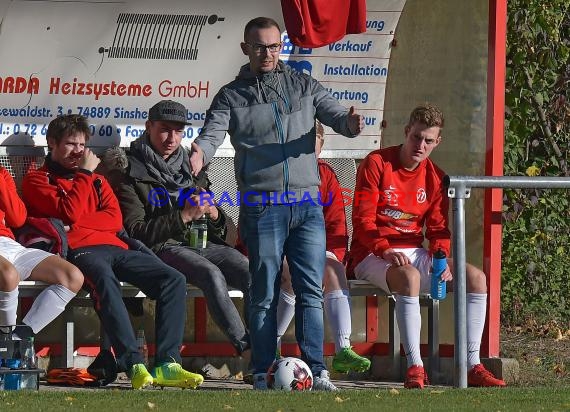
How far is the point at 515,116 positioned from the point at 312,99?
3.74 meters

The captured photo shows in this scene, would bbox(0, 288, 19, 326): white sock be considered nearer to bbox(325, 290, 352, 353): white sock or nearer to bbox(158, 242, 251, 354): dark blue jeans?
bbox(158, 242, 251, 354): dark blue jeans

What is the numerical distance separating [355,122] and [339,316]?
1335 mm

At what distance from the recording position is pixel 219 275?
8484mm

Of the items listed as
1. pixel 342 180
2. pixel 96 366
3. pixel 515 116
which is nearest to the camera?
pixel 96 366

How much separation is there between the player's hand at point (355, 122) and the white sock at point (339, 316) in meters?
1.21

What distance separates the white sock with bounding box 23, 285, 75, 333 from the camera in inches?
318

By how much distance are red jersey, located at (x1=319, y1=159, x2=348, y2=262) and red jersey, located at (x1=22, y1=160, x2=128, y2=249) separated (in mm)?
1215

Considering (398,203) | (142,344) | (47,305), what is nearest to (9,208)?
(47,305)

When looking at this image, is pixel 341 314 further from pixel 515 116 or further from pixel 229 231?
pixel 515 116

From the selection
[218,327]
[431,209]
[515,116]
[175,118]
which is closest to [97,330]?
[218,327]

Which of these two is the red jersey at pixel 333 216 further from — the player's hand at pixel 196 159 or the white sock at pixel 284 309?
the player's hand at pixel 196 159

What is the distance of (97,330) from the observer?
9172 millimetres

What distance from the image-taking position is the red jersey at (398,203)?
8.79m

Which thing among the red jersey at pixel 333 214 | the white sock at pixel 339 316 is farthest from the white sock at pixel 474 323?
the red jersey at pixel 333 214
